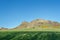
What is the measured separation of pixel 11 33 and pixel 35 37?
2.89 ft

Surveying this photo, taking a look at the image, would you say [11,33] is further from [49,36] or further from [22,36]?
[49,36]

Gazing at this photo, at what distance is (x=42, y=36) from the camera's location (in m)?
5.80

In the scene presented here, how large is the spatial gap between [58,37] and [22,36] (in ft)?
4.14

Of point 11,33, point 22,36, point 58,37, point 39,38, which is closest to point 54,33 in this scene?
point 58,37

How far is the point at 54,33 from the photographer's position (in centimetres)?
595

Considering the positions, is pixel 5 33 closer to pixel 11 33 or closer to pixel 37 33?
pixel 11 33

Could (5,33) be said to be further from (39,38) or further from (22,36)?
(39,38)

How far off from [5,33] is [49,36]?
1.58m

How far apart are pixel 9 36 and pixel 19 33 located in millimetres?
408

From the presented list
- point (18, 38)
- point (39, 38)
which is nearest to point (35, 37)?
point (39, 38)

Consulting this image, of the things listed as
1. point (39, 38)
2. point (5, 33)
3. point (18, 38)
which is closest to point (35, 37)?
point (39, 38)

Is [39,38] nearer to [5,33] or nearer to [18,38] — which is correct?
[18,38]

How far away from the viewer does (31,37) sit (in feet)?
18.8

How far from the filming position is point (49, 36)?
5812mm
